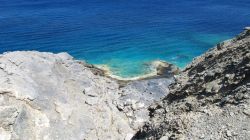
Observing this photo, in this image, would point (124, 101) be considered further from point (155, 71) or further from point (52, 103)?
point (155, 71)

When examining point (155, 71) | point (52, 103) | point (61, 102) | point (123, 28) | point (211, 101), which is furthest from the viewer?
point (123, 28)

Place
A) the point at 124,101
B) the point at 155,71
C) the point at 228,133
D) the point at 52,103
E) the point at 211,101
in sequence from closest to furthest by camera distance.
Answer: the point at 228,133
the point at 211,101
the point at 52,103
the point at 124,101
the point at 155,71

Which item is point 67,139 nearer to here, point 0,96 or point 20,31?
point 0,96

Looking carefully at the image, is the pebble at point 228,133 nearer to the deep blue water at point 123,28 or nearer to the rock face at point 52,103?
the rock face at point 52,103

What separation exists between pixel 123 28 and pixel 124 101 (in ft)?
138

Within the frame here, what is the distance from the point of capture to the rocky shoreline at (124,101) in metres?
11.9

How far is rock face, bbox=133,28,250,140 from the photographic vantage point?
36.8ft

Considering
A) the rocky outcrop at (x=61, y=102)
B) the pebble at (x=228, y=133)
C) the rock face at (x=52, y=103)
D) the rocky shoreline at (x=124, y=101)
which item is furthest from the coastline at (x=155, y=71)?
the pebble at (x=228, y=133)

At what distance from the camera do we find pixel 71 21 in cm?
8200

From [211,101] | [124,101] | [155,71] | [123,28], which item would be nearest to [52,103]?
[124,101]

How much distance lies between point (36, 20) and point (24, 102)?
56216mm

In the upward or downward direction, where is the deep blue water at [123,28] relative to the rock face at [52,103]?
downward

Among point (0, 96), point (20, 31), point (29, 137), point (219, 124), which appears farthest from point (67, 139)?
point (20, 31)

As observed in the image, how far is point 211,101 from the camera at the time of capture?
1304cm
